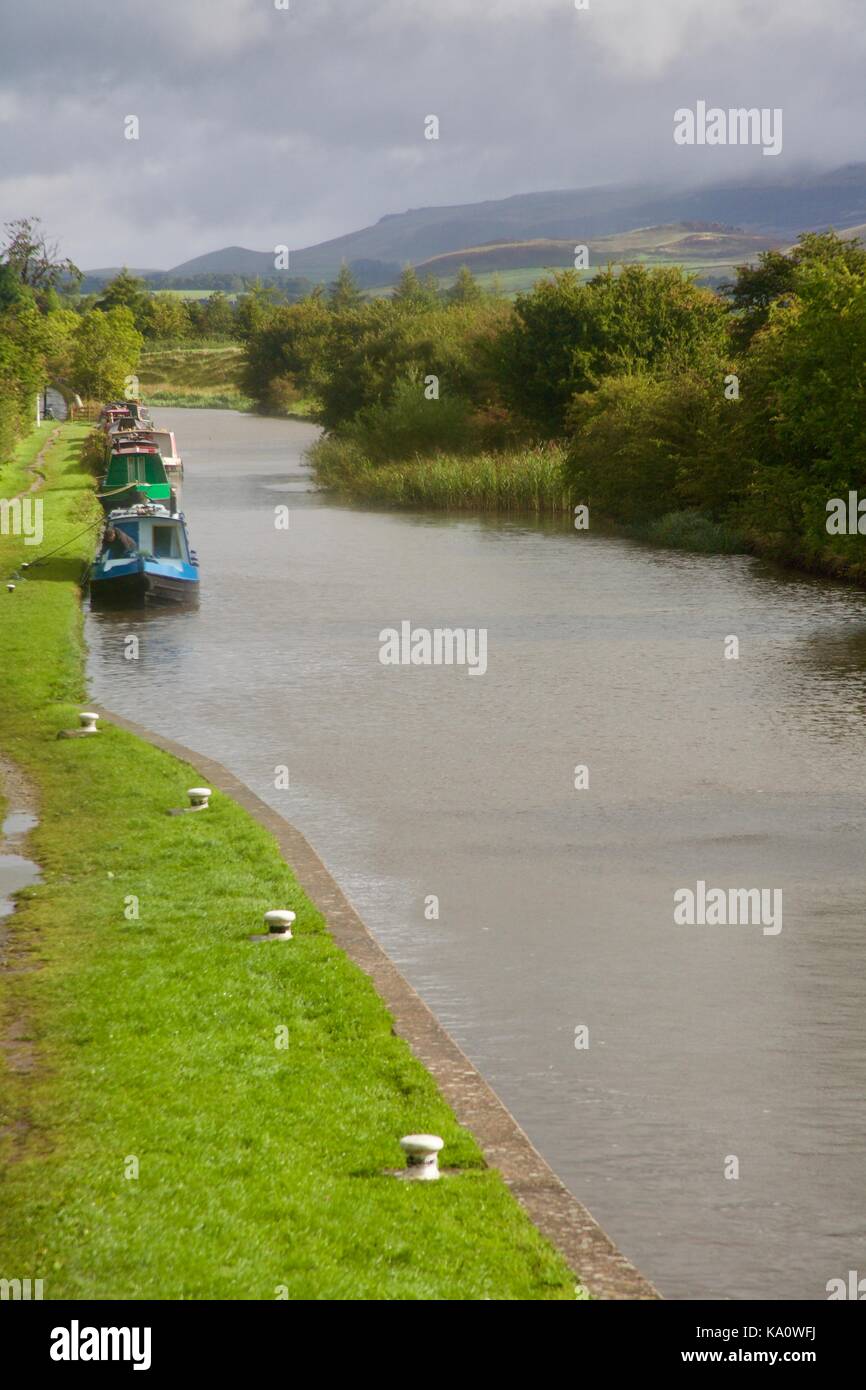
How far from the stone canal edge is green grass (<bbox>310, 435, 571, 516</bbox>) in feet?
135

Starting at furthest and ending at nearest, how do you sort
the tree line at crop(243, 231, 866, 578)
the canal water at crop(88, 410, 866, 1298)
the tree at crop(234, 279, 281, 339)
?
the tree at crop(234, 279, 281, 339) → the tree line at crop(243, 231, 866, 578) → the canal water at crop(88, 410, 866, 1298)

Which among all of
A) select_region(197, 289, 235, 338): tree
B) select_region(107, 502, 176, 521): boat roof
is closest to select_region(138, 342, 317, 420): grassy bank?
select_region(197, 289, 235, 338): tree

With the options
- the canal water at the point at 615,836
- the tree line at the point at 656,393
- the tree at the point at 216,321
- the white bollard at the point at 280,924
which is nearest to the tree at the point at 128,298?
the tree at the point at 216,321

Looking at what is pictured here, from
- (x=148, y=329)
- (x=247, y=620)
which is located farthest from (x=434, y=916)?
(x=148, y=329)

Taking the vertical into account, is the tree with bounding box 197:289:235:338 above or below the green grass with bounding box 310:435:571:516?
above

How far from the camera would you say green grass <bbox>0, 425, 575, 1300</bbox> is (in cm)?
707

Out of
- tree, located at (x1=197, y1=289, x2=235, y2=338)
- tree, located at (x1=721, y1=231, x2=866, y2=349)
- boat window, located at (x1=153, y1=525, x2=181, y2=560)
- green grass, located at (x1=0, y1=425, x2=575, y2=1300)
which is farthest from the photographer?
tree, located at (x1=197, y1=289, x2=235, y2=338)

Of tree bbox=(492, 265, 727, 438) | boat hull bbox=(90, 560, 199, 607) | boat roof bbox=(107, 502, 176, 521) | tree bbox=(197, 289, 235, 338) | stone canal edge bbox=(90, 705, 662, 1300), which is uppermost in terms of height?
tree bbox=(197, 289, 235, 338)

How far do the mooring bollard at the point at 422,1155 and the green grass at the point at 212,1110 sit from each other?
0.09m

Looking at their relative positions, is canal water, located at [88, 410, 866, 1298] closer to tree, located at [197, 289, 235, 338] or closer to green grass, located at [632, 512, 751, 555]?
green grass, located at [632, 512, 751, 555]

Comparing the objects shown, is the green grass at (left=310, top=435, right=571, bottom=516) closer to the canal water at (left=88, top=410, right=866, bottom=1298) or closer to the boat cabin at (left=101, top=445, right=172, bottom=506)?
the boat cabin at (left=101, top=445, right=172, bottom=506)

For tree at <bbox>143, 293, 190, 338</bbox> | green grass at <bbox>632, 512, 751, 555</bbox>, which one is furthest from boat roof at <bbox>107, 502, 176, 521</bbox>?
tree at <bbox>143, 293, 190, 338</bbox>

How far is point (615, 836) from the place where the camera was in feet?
54.5

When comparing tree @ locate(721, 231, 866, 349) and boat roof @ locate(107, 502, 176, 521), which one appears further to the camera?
tree @ locate(721, 231, 866, 349)
